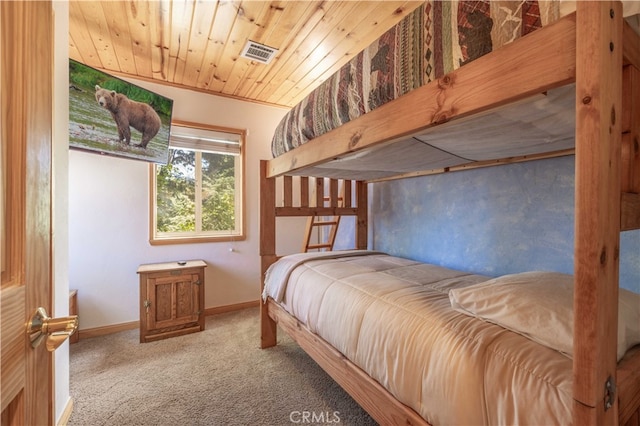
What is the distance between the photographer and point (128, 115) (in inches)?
93.4

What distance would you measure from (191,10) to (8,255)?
1.90 metres

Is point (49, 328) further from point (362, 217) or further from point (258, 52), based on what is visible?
point (362, 217)

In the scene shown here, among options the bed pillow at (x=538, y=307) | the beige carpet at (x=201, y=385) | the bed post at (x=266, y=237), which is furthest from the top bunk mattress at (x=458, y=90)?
the beige carpet at (x=201, y=385)

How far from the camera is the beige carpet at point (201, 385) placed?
146 centimetres

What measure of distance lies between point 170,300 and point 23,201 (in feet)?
7.53

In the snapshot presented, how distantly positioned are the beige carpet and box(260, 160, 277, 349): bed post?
12 centimetres

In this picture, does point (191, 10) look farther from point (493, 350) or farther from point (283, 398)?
point (283, 398)

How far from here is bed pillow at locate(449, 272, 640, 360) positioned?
2.44 ft

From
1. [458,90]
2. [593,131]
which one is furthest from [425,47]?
[593,131]

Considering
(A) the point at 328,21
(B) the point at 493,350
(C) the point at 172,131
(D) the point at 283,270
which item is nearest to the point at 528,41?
(B) the point at 493,350

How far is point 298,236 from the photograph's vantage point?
348 cm

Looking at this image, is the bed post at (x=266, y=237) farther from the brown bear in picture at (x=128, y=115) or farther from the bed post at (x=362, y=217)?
the brown bear in picture at (x=128, y=115)

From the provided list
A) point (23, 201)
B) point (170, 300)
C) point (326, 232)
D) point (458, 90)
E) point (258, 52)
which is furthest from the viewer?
point (326, 232)

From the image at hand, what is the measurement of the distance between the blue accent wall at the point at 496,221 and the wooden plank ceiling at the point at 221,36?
1216mm
